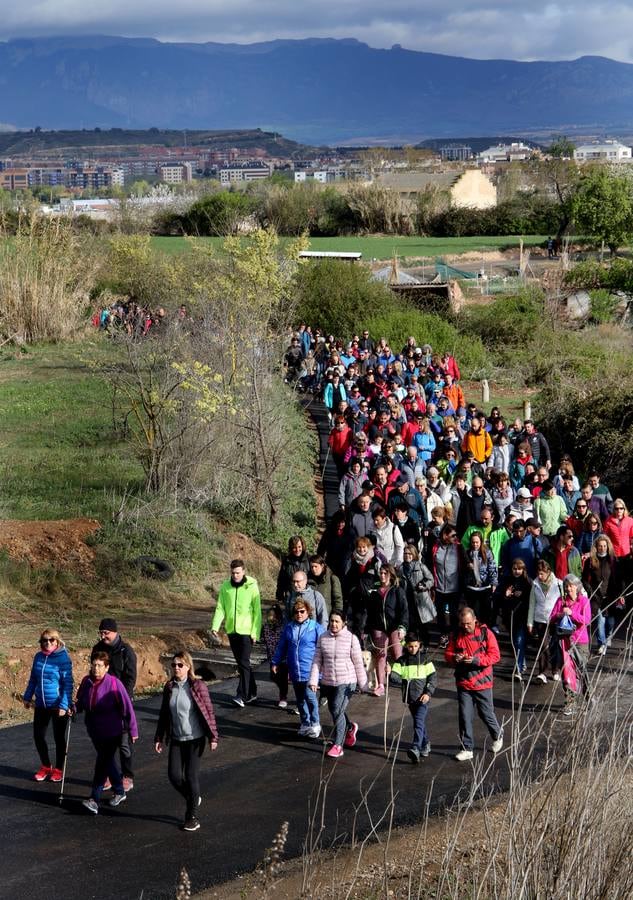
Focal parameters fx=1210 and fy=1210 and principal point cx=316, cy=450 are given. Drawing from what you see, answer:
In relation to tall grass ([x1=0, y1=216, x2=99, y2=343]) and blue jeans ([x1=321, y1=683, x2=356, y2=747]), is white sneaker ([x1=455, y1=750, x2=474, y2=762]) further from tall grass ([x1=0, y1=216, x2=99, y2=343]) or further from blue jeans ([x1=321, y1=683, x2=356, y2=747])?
tall grass ([x1=0, y1=216, x2=99, y2=343])

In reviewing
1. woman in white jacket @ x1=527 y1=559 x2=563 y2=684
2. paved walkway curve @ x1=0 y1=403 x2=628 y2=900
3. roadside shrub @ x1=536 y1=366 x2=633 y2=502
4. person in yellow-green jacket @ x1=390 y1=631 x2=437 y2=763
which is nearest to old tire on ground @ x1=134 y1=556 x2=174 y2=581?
paved walkway curve @ x1=0 y1=403 x2=628 y2=900

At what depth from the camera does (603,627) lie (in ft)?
42.0

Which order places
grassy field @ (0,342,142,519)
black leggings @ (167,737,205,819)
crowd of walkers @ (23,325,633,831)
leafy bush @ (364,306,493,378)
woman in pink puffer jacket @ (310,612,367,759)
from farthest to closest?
1. leafy bush @ (364,306,493,378)
2. grassy field @ (0,342,142,519)
3. woman in pink puffer jacket @ (310,612,367,759)
4. crowd of walkers @ (23,325,633,831)
5. black leggings @ (167,737,205,819)

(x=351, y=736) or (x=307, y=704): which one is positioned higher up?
(x=307, y=704)

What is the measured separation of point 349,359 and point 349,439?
7.95 m

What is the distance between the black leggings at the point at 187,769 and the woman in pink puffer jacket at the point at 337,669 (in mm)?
1560

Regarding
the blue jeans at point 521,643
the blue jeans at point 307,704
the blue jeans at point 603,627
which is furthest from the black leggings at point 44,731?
the blue jeans at point 603,627

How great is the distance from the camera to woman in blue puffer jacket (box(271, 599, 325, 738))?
1062 cm

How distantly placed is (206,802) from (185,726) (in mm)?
785

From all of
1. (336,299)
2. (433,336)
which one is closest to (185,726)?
(433,336)

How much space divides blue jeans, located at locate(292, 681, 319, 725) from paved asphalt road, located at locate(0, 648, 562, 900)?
196 mm

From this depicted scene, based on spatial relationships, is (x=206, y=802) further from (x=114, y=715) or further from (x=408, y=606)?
(x=408, y=606)

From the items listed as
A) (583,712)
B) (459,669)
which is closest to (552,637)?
(459,669)

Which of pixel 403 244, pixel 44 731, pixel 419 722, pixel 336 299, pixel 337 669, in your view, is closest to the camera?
pixel 44 731
